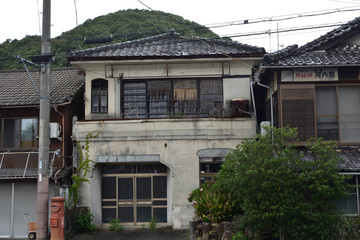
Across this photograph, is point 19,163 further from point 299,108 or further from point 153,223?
point 299,108

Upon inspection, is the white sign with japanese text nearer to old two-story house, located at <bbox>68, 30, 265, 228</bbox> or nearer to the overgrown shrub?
old two-story house, located at <bbox>68, 30, 265, 228</bbox>

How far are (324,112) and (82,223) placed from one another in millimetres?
11058

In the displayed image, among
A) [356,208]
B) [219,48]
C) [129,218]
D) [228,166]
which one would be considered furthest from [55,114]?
[356,208]

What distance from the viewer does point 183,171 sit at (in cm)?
1875

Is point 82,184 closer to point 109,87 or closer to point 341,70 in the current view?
point 109,87

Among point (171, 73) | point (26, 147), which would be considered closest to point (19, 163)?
point (26, 147)

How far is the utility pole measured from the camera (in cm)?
1609

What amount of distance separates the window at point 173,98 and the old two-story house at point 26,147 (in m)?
2.99

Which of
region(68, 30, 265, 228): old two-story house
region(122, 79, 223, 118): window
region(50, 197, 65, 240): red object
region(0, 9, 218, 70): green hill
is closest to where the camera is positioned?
region(50, 197, 65, 240): red object

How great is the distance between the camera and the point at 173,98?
19891 millimetres

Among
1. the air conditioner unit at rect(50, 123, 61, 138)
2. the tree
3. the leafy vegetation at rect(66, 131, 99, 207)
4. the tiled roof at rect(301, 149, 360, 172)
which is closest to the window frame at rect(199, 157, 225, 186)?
the tiled roof at rect(301, 149, 360, 172)

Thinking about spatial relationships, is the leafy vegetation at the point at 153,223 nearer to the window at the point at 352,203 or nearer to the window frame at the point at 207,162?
the window frame at the point at 207,162

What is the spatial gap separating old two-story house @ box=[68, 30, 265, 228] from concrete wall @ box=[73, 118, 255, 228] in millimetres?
44

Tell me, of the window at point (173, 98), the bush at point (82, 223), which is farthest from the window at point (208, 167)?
the bush at point (82, 223)
